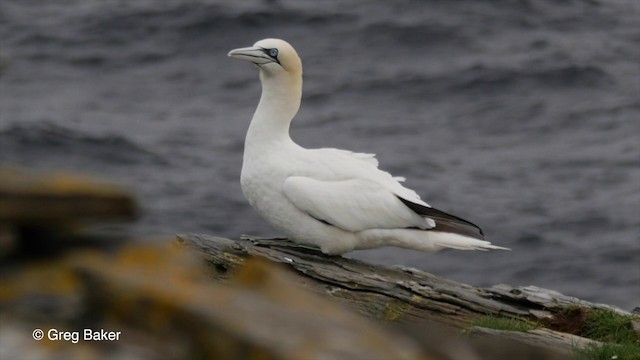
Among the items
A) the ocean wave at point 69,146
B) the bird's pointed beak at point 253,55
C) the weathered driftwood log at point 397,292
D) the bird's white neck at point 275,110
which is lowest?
the ocean wave at point 69,146

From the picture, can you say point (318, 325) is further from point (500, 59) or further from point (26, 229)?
point (500, 59)

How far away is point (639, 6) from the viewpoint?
28.6 meters

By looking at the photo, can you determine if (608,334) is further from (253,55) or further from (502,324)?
(253,55)

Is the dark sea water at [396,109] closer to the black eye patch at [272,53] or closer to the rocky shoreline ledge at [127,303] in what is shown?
the black eye patch at [272,53]

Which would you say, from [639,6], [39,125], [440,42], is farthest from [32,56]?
[639,6]

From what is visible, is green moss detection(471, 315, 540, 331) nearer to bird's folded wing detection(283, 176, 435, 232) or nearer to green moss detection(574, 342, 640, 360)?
green moss detection(574, 342, 640, 360)

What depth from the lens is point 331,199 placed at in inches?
394

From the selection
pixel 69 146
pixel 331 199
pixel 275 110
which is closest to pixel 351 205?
pixel 331 199

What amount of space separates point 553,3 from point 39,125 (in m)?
10.9

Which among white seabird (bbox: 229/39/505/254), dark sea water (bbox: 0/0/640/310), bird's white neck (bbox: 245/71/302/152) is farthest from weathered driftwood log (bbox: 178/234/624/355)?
dark sea water (bbox: 0/0/640/310)

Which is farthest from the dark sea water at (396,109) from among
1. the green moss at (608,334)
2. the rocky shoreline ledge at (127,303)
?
the rocky shoreline ledge at (127,303)

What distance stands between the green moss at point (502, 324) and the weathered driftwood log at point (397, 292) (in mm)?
92

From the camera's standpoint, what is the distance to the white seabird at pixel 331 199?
995 cm

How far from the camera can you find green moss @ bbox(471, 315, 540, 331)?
326 inches
